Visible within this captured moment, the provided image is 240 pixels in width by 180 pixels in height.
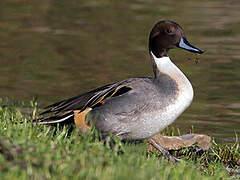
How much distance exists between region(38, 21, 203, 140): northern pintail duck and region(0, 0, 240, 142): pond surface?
191cm

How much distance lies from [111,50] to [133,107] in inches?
322

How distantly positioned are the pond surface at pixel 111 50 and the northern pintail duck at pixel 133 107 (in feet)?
6.26

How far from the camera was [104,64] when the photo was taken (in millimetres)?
13109

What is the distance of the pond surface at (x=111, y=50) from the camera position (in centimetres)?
1045

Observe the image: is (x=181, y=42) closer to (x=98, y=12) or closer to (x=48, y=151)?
(x=48, y=151)

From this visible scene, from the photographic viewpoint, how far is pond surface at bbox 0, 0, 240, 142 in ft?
34.3

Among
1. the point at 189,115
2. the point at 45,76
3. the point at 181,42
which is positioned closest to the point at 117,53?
the point at 45,76

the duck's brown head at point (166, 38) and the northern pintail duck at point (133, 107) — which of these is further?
the duck's brown head at point (166, 38)

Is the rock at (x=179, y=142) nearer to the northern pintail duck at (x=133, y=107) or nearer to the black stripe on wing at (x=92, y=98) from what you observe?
the northern pintail duck at (x=133, y=107)

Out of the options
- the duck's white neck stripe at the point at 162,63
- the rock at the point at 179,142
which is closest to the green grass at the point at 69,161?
the rock at the point at 179,142

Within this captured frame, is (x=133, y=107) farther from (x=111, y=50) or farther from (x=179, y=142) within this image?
(x=111, y=50)

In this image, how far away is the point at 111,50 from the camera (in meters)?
14.3

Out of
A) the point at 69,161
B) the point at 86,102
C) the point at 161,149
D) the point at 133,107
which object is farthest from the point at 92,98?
the point at 69,161

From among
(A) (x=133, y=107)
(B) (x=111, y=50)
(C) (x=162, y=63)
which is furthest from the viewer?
(B) (x=111, y=50)
